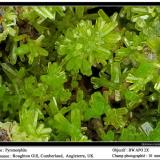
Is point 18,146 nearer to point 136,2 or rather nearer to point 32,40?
point 32,40

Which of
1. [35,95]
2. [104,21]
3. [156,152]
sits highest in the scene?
[104,21]

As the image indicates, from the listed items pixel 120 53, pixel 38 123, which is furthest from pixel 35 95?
pixel 120 53

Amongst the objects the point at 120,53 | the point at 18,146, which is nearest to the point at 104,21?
the point at 120,53

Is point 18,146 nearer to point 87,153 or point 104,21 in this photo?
point 87,153

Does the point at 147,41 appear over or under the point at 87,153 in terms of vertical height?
over
